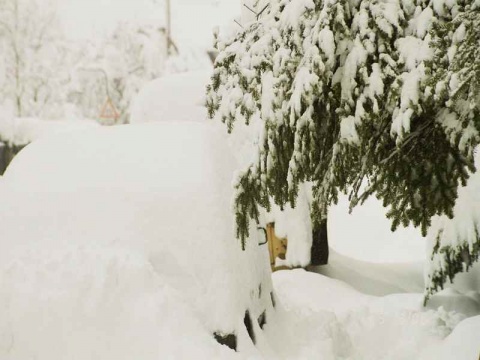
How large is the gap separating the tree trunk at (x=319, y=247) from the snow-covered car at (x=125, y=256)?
5199 millimetres

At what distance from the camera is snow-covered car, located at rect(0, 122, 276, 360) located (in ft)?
9.86

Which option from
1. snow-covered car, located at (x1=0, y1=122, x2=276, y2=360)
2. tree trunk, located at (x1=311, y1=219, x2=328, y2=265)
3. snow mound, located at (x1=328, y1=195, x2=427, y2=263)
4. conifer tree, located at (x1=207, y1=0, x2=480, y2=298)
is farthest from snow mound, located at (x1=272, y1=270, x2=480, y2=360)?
snow mound, located at (x1=328, y1=195, x2=427, y2=263)

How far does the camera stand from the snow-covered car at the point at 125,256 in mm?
3006

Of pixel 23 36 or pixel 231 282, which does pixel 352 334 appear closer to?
pixel 231 282

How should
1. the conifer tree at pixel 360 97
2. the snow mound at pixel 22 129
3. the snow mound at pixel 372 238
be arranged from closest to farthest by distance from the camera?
the conifer tree at pixel 360 97 → the snow mound at pixel 372 238 → the snow mound at pixel 22 129

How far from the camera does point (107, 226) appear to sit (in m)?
3.27

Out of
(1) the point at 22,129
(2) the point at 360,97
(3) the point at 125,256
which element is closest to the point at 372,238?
(3) the point at 125,256

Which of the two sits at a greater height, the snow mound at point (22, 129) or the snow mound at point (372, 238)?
the snow mound at point (22, 129)

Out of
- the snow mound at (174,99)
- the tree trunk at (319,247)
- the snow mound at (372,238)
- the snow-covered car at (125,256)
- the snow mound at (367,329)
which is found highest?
the snow mound at (174,99)

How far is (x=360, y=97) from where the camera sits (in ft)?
8.71

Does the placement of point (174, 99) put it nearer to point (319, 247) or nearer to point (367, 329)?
point (319, 247)

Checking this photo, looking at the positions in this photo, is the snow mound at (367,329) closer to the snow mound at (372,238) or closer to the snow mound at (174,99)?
the snow mound at (174,99)

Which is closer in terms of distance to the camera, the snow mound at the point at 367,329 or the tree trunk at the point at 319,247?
the snow mound at the point at 367,329

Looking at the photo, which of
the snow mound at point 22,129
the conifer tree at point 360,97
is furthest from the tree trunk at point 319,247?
the snow mound at point 22,129
